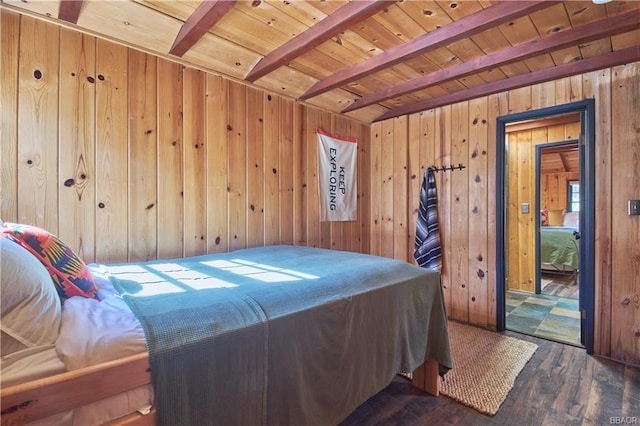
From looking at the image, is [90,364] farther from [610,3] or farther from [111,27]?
[610,3]

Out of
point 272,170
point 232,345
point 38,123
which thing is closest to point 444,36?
point 272,170

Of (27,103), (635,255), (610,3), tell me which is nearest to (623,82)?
(610,3)

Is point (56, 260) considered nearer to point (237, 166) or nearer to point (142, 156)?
point (142, 156)

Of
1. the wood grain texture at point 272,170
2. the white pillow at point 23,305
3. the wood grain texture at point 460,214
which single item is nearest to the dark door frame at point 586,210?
the wood grain texture at point 460,214

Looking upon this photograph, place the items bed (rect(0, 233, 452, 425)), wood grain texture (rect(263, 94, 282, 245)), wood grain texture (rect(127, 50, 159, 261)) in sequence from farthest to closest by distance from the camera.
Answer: wood grain texture (rect(263, 94, 282, 245)), wood grain texture (rect(127, 50, 159, 261)), bed (rect(0, 233, 452, 425))

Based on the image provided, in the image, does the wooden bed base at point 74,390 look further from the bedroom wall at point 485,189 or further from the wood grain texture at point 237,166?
the bedroom wall at point 485,189

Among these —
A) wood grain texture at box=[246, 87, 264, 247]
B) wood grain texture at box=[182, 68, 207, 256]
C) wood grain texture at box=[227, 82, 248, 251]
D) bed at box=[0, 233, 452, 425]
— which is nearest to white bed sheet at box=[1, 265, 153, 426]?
bed at box=[0, 233, 452, 425]

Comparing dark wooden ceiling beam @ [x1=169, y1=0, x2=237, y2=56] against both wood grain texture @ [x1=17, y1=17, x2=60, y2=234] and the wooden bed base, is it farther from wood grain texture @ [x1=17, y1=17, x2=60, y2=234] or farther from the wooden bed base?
the wooden bed base

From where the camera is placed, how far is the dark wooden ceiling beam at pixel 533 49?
1707mm

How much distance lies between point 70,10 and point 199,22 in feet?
2.19

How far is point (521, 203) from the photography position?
14.2ft

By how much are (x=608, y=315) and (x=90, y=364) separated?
3.23 m

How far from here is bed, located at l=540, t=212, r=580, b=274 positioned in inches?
190

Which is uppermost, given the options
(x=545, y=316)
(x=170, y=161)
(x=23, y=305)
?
(x=170, y=161)
